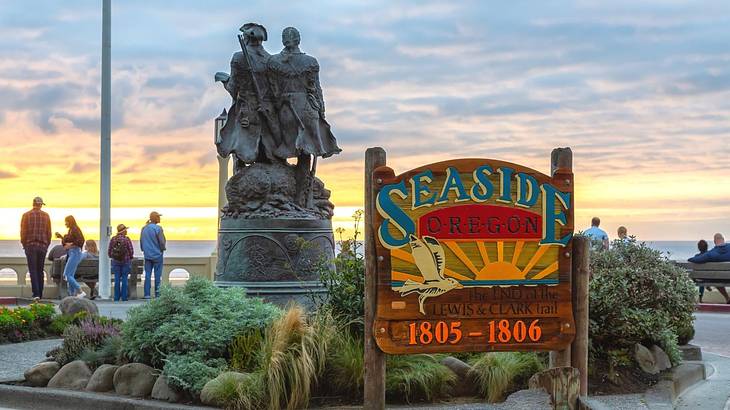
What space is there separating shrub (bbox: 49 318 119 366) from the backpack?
1187 cm

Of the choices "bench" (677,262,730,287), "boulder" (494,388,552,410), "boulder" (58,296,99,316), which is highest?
"bench" (677,262,730,287)

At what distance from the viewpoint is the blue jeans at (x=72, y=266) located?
23.0 m

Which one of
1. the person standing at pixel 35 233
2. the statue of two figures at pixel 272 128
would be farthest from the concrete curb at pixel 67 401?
the person standing at pixel 35 233

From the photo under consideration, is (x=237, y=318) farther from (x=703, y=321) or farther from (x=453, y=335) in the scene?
(x=703, y=321)

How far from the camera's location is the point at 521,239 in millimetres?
7789

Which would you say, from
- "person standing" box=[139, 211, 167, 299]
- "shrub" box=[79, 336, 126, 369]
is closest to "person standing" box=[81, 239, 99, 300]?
"person standing" box=[139, 211, 167, 299]

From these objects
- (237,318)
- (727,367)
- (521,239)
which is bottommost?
(727,367)

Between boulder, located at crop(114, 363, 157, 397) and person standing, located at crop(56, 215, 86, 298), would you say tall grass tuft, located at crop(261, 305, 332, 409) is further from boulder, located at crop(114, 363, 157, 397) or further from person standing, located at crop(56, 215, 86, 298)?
person standing, located at crop(56, 215, 86, 298)

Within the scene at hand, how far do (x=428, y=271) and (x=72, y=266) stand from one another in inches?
662

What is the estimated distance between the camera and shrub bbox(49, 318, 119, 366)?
1073 centimetres

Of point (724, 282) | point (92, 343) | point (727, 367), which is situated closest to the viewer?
point (92, 343)

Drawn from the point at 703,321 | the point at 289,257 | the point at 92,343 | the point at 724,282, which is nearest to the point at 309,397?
the point at 92,343

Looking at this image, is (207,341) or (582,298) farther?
(207,341)

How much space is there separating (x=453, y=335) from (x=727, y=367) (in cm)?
610
